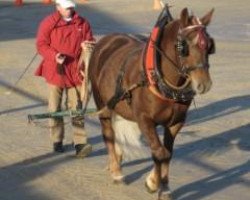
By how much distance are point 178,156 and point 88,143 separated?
1083 mm

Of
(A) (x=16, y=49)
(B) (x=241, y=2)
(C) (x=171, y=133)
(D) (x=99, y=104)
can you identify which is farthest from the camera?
(B) (x=241, y=2)

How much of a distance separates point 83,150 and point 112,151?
2.91 ft

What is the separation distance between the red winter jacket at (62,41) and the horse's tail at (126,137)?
47.0 inches

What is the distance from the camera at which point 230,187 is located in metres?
7.65

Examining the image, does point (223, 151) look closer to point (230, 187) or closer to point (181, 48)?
point (230, 187)

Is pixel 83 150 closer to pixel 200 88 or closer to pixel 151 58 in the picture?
pixel 151 58

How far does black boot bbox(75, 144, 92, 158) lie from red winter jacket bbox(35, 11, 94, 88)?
28.9 inches

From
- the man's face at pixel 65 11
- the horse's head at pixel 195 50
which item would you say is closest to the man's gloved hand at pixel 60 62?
the man's face at pixel 65 11

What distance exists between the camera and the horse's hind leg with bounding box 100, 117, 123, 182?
25.8ft

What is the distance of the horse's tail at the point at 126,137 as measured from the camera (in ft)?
25.1

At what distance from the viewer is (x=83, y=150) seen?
8820mm

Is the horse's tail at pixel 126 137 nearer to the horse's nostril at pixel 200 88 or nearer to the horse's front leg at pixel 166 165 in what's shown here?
the horse's front leg at pixel 166 165

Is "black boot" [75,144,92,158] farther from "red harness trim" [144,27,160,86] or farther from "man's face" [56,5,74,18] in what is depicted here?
"red harness trim" [144,27,160,86]

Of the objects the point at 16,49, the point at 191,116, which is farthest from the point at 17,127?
the point at 16,49
